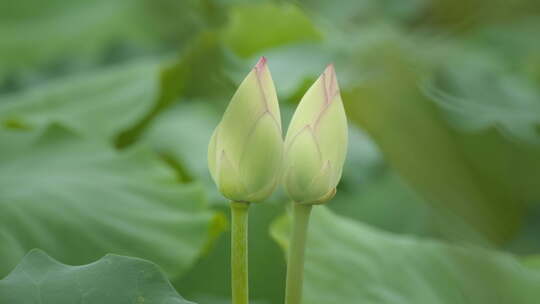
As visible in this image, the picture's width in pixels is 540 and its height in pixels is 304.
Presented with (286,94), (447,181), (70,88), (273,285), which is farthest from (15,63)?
(447,181)

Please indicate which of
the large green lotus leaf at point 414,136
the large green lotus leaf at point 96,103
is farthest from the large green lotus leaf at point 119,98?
the large green lotus leaf at point 414,136

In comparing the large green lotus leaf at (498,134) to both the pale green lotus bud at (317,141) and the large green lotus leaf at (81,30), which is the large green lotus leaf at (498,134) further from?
the pale green lotus bud at (317,141)

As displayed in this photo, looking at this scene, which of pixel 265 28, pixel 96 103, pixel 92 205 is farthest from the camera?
pixel 265 28

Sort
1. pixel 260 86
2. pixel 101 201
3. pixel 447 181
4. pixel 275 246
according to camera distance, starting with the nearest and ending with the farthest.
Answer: pixel 260 86 → pixel 447 181 → pixel 101 201 → pixel 275 246

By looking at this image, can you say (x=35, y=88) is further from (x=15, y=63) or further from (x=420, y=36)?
(x=420, y=36)

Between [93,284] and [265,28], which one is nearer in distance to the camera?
[93,284]

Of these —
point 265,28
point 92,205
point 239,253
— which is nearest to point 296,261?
point 239,253

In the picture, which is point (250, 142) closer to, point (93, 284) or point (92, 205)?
point (93, 284)

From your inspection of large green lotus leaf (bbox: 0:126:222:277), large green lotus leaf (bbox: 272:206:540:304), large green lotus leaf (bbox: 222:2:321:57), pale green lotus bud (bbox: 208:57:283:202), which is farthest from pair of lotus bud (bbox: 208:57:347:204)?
large green lotus leaf (bbox: 222:2:321:57)
